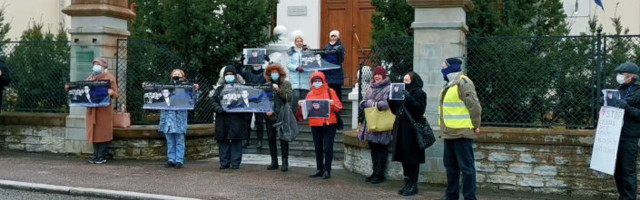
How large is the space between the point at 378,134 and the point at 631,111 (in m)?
3.29

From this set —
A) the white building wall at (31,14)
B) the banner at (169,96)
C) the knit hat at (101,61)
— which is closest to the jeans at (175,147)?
the banner at (169,96)

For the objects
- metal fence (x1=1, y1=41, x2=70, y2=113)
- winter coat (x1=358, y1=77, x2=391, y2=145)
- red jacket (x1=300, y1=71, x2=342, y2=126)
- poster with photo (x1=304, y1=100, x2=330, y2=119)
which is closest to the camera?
winter coat (x1=358, y1=77, x2=391, y2=145)

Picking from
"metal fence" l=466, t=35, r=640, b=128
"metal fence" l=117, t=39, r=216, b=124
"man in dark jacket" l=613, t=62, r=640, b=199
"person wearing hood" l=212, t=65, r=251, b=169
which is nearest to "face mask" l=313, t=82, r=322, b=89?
"person wearing hood" l=212, t=65, r=251, b=169

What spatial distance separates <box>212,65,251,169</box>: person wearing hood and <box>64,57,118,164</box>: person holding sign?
171 cm

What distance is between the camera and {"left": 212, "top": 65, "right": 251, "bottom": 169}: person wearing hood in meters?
11.9

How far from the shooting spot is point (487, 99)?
36.2ft

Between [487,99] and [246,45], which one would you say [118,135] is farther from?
[487,99]

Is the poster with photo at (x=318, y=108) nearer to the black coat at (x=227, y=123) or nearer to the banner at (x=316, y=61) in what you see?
the black coat at (x=227, y=123)

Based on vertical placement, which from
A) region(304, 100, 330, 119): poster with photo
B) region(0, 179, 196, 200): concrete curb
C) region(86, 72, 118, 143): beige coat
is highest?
region(304, 100, 330, 119): poster with photo

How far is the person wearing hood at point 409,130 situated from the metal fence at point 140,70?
5086 mm

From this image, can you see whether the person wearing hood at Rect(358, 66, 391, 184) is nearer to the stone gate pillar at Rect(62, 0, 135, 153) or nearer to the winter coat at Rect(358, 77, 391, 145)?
the winter coat at Rect(358, 77, 391, 145)

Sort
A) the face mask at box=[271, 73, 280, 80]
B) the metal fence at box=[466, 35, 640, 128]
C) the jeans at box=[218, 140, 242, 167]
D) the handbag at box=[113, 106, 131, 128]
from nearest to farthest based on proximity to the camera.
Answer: the metal fence at box=[466, 35, 640, 128] < the face mask at box=[271, 73, 280, 80] < the jeans at box=[218, 140, 242, 167] < the handbag at box=[113, 106, 131, 128]

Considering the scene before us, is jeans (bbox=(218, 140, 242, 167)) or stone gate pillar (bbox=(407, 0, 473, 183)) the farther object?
jeans (bbox=(218, 140, 242, 167))

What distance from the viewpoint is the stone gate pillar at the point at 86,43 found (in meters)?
13.1
